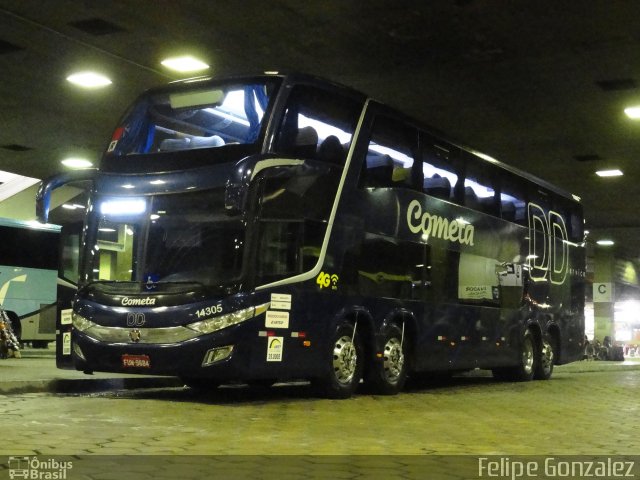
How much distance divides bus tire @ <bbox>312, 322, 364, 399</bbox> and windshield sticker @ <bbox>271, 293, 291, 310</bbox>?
115 cm

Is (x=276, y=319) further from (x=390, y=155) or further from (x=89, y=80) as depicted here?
(x=89, y=80)

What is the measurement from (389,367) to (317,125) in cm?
397

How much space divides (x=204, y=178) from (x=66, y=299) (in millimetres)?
3670

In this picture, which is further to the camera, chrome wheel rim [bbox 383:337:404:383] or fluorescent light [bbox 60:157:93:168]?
fluorescent light [bbox 60:157:93:168]

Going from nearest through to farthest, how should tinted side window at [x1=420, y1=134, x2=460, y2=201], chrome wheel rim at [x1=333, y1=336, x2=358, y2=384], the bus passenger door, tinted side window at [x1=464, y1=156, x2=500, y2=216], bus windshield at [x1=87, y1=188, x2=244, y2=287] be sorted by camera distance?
bus windshield at [x1=87, y1=188, x2=244, y2=287] → chrome wheel rim at [x1=333, y1=336, x2=358, y2=384] → the bus passenger door → tinted side window at [x1=420, y1=134, x2=460, y2=201] → tinted side window at [x1=464, y1=156, x2=500, y2=216]

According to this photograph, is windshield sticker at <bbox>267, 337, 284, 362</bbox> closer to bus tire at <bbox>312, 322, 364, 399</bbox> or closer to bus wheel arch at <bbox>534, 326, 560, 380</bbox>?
bus tire at <bbox>312, 322, 364, 399</bbox>

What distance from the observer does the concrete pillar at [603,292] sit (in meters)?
45.7

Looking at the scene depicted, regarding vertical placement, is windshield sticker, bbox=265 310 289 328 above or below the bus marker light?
A: above

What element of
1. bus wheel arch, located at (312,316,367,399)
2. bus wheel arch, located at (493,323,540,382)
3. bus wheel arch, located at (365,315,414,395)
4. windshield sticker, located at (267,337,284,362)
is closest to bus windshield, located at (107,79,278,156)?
windshield sticker, located at (267,337,284,362)

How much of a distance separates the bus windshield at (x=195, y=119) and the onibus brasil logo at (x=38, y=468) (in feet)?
18.6

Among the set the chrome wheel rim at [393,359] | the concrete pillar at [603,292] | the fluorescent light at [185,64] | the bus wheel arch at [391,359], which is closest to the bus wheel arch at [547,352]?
the bus wheel arch at [391,359]

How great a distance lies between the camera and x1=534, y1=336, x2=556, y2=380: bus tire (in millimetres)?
20016

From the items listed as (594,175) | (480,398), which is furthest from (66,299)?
(594,175)

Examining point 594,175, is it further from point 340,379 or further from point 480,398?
point 340,379
